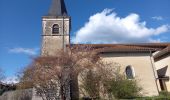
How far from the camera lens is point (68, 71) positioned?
19766 mm

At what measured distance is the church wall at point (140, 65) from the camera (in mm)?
22609

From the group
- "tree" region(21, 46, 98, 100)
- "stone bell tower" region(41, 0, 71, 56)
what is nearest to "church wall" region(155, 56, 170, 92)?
"tree" region(21, 46, 98, 100)

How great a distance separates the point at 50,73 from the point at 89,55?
483 cm

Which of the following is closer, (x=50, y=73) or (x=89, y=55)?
(x=50, y=73)

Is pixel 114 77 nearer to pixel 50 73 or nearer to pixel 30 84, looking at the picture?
pixel 50 73

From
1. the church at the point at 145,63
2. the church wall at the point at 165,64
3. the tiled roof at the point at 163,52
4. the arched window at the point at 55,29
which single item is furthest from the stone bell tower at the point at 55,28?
the church wall at the point at 165,64

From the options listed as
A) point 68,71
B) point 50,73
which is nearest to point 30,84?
point 50,73

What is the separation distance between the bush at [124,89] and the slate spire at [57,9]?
2054cm

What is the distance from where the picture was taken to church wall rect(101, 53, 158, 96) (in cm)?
2261

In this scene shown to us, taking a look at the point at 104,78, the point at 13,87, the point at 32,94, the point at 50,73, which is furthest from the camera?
the point at 13,87

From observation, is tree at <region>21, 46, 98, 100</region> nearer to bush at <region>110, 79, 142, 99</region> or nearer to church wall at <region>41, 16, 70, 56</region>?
bush at <region>110, 79, 142, 99</region>

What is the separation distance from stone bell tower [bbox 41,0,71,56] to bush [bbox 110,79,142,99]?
14288 millimetres

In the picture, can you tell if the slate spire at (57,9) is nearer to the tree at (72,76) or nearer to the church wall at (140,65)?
the tree at (72,76)

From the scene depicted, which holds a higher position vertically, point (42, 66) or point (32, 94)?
point (42, 66)
